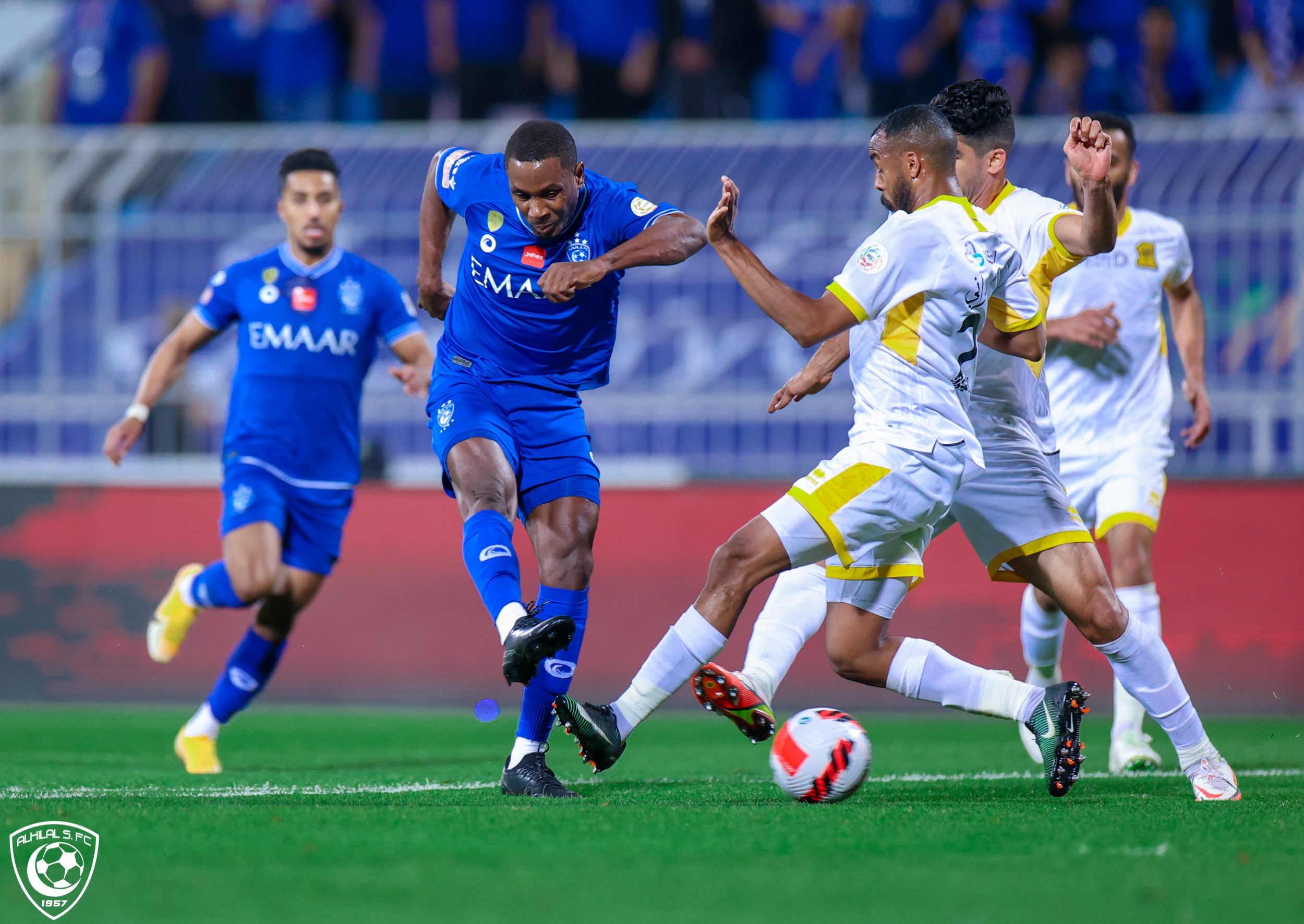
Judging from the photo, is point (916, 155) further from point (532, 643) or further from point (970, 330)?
point (532, 643)

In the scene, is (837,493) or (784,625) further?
(784,625)

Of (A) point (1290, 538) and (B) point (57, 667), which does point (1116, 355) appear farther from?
(B) point (57, 667)

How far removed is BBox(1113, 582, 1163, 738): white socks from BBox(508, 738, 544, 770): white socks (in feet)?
7.96

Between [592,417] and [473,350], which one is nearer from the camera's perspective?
[473,350]

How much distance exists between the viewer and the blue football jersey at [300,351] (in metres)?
6.88

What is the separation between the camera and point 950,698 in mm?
4855

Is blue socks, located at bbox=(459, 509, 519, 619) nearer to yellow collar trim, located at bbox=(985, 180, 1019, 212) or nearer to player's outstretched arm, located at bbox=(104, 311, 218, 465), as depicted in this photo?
yellow collar trim, located at bbox=(985, 180, 1019, 212)

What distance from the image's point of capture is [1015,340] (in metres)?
4.88

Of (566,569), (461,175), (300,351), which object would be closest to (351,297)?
(300,351)

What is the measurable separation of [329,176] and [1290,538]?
19.1ft

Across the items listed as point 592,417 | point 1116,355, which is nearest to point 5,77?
point 592,417

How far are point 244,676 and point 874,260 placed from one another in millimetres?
3587

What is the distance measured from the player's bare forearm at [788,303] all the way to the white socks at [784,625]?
3.24 feet

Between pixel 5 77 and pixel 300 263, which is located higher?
pixel 5 77
